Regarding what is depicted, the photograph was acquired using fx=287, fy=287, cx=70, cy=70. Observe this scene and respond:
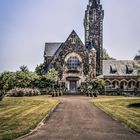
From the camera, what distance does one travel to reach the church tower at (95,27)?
7512 centimetres

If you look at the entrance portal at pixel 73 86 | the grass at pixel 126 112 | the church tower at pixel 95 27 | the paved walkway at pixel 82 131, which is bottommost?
the paved walkway at pixel 82 131

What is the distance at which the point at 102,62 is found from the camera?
73.7m

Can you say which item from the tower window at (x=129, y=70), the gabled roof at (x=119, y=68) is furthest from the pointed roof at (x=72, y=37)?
the tower window at (x=129, y=70)

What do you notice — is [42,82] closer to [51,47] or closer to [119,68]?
[51,47]

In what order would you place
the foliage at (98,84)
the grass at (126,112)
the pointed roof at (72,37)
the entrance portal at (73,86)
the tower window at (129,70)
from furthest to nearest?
the tower window at (129,70)
the pointed roof at (72,37)
the entrance portal at (73,86)
the foliage at (98,84)
the grass at (126,112)

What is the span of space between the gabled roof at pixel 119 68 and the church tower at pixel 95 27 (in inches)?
118

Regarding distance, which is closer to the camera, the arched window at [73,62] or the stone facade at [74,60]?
the stone facade at [74,60]

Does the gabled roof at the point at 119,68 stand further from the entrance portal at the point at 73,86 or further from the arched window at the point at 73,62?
the entrance portal at the point at 73,86

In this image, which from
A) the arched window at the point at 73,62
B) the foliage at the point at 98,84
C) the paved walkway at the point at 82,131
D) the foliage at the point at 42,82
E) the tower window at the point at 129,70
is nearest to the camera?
the paved walkway at the point at 82,131

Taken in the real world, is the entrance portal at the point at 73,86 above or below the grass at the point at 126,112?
above

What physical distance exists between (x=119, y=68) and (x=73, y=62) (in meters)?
12.9

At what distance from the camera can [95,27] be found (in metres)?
76.1

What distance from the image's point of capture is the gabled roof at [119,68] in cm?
7138

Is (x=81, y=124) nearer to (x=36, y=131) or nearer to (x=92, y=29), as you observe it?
(x=36, y=131)
